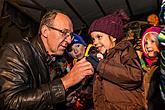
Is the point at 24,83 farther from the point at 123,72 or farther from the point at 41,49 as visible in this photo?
the point at 123,72

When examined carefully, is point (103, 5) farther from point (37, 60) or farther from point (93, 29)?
point (37, 60)

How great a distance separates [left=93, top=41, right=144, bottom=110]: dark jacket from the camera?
87.4 inches

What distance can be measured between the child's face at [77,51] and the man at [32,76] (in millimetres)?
1200

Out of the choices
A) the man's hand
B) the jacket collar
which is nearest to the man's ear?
the jacket collar

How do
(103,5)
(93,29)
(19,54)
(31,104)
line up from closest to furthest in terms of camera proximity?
1. (31,104)
2. (19,54)
3. (93,29)
4. (103,5)

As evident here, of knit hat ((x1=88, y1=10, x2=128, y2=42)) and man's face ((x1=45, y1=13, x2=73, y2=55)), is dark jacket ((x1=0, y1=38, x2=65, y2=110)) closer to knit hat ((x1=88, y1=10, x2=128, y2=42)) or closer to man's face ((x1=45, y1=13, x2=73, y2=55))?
man's face ((x1=45, y1=13, x2=73, y2=55))

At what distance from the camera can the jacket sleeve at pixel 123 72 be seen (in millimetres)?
2201

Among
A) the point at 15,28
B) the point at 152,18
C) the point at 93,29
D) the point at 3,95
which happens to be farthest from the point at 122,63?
the point at 15,28

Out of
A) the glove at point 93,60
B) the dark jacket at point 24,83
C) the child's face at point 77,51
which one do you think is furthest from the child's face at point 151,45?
the dark jacket at point 24,83

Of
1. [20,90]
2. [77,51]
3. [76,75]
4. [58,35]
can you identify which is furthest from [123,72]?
[77,51]

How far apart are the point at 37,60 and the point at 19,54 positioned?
0.19 meters

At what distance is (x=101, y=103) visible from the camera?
230 cm

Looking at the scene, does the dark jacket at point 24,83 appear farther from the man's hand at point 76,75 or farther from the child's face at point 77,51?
the child's face at point 77,51

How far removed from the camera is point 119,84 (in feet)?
7.38
